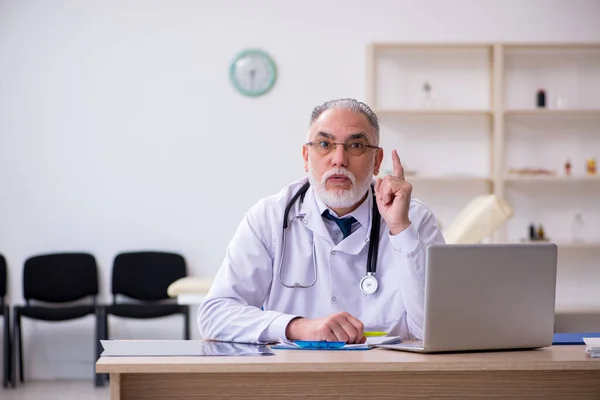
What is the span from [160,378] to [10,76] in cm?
493

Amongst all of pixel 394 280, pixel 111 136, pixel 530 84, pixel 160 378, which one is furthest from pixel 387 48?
pixel 160 378

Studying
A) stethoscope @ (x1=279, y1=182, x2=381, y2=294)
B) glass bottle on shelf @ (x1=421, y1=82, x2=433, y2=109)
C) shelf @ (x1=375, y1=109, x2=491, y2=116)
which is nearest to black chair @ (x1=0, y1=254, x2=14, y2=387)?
shelf @ (x1=375, y1=109, x2=491, y2=116)

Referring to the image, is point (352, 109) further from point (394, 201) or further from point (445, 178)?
point (445, 178)

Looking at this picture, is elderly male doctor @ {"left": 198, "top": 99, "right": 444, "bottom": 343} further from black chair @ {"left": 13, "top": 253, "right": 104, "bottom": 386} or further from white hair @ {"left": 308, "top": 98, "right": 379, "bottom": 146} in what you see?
black chair @ {"left": 13, "top": 253, "right": 104, "bottom": 386}

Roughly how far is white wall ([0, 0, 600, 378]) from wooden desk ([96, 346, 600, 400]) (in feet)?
14.4

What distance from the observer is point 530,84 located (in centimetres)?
630

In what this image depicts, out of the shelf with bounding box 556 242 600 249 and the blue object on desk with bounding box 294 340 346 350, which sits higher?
the blue object on desk with bounding box 294 340 346 350

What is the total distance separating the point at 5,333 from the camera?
19.5 ft

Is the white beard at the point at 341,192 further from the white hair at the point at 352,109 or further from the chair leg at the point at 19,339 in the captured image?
the chair leg at the point at 19,339

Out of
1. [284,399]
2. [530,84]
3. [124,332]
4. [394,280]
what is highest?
[530,84]

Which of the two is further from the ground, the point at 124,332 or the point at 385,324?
the point at 385,324

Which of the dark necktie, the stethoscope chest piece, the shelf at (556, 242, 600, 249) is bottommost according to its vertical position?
the shelf at (556, 242, 600, 249)

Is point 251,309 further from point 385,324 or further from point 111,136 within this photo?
point 111,136

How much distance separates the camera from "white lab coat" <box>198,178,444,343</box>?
2.49 metres
